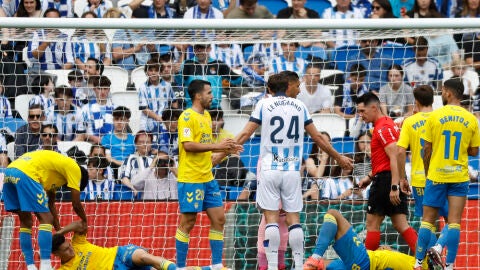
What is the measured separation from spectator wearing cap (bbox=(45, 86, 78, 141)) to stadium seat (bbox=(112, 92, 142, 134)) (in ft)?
1.98

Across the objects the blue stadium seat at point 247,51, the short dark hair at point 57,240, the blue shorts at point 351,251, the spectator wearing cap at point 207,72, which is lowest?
the short dark hair at point 57,240

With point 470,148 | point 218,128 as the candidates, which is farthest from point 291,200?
point 218,128

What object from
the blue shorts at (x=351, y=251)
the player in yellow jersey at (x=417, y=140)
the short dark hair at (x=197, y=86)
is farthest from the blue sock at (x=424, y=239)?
the short dark hair at (x=197, y=86)

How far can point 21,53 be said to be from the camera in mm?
14195

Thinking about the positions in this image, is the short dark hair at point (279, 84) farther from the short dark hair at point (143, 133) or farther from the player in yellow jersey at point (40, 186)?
the short dark hair at point (143, 133)

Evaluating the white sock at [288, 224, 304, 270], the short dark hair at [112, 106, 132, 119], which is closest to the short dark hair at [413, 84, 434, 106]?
the white sock at [288, 224, 304, 270]

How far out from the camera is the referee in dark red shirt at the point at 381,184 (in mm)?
12617

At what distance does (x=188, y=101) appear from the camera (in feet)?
47.1

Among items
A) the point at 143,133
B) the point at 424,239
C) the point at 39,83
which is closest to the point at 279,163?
the point at 424,239

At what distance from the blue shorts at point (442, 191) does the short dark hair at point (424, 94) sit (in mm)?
1087

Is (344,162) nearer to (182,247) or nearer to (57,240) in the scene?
(182,247)

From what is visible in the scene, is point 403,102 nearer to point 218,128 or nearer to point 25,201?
point 218,128

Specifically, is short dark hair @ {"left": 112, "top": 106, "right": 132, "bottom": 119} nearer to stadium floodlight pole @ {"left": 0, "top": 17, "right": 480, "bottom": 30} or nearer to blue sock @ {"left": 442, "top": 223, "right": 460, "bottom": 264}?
stadium floodlight pole @ {"left": 0, "top": 17, "right": 480, "bottom": 30}

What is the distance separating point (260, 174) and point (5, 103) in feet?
13.5
